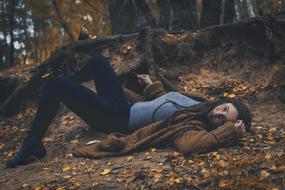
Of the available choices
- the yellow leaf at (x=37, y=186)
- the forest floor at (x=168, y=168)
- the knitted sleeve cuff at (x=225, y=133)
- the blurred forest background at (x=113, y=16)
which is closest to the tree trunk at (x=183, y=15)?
the blurred forest background at (x=113, y=16)

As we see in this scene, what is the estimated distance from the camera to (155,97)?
22.5ft

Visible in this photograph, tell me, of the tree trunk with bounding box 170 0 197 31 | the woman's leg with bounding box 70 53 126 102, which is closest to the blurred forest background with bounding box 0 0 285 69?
the tree trunk with bounding box 170 0 197 31

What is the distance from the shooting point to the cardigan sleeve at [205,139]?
548 cm

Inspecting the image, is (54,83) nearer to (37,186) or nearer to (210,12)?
(37,186)

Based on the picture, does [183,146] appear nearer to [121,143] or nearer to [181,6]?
[121,143]

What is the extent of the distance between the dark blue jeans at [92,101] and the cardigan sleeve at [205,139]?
108cm

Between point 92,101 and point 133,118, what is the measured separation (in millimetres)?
632

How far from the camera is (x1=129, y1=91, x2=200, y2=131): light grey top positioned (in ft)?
20.5

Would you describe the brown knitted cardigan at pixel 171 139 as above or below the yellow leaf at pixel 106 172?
above

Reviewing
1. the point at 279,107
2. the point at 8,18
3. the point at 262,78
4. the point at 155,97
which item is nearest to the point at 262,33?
the point at 262,78

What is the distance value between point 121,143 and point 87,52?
355cm

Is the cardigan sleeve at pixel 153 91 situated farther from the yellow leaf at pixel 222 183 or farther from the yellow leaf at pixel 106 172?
the yellow leaf at pixel 222 183

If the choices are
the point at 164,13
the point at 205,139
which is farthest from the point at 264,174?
the point at 164,13

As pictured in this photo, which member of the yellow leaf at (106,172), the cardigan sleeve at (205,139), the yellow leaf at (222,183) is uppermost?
the cardigan sleeve at (205,139)
